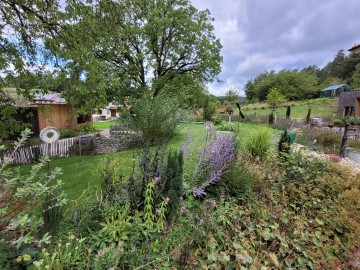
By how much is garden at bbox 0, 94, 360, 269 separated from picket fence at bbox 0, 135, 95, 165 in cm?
520

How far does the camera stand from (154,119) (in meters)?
2.18

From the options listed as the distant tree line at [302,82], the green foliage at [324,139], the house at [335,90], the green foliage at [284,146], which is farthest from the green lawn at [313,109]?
the green foliage at [284,146]

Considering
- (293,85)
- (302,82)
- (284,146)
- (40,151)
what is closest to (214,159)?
(284,146)

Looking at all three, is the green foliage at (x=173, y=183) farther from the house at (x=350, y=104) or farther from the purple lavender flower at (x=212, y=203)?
the house at (x=350, y=104)

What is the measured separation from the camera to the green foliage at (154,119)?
219cm

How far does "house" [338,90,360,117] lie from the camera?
1727cm

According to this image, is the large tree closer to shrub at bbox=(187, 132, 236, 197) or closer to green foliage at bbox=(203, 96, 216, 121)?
green foliage at bbox=(203, 96, 216, 121)

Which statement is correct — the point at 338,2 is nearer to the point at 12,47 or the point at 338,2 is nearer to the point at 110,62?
the point at 12,47

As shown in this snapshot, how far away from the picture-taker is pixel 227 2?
568cm

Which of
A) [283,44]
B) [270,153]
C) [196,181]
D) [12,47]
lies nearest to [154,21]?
[283,44]

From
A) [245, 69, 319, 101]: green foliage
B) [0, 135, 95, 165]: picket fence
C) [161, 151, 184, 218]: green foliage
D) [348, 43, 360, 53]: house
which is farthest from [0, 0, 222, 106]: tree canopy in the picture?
[348, 43, 360, 53]: house

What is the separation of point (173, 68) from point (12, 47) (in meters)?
9.98

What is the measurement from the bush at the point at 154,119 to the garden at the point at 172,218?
0.01 meters

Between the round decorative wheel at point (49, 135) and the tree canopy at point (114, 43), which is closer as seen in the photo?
the round decorative wheel at point (49, 135)
